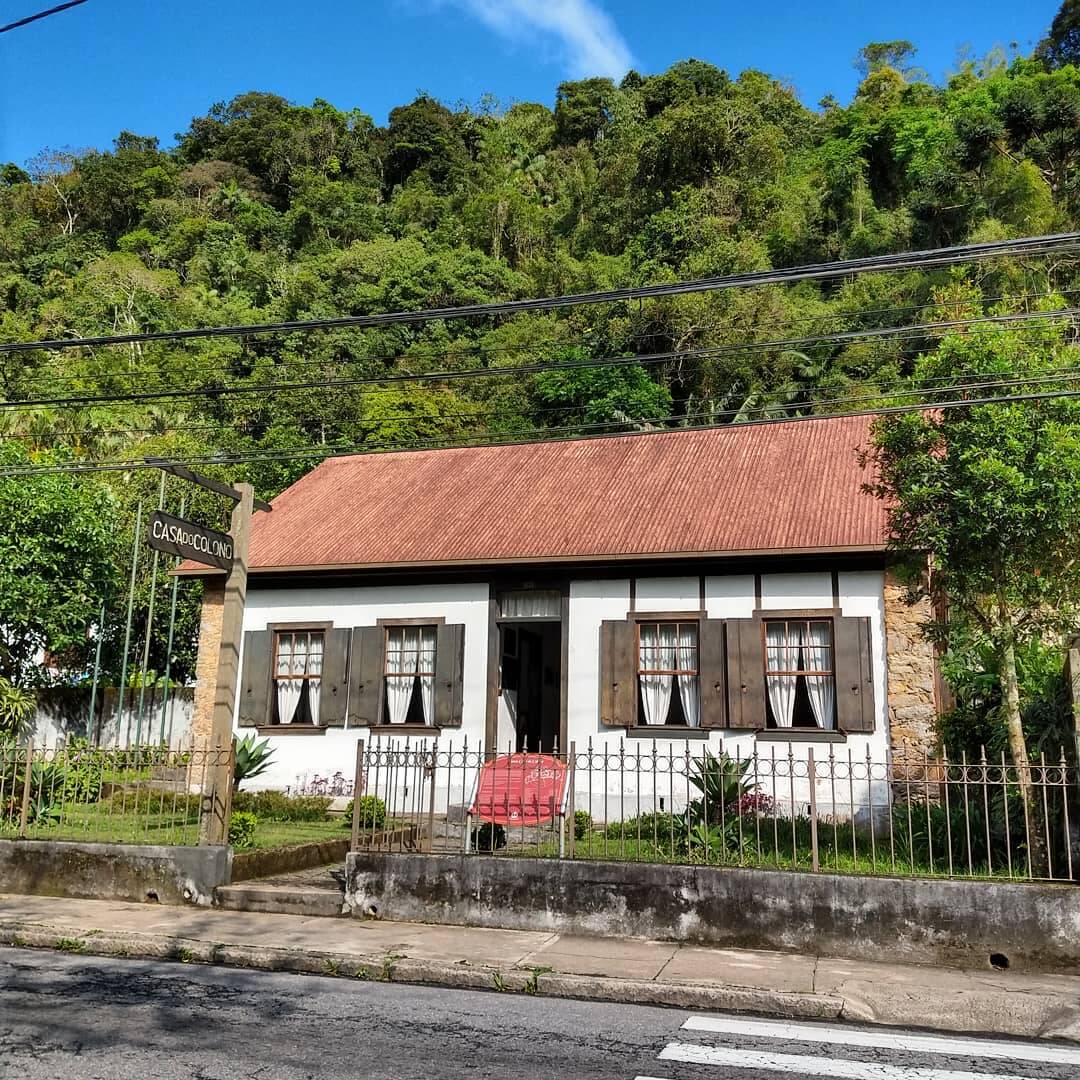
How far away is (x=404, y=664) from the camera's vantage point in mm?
16391

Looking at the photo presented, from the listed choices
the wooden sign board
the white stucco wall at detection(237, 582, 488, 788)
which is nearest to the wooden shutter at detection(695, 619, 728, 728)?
the white stucco wall at detection(237, 582, 488, 788)

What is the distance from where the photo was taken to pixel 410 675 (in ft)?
53.5

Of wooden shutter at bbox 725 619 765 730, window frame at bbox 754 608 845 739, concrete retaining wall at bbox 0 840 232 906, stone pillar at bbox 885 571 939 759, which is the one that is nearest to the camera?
concrete retaining wall at bbox 0 840 232 906

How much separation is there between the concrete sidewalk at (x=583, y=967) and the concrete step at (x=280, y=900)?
0.81ft

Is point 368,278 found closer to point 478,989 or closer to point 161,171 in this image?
point 161,171

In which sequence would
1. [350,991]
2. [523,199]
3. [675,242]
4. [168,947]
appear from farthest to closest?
[523,199], [675,242], [168,947], [350,991]

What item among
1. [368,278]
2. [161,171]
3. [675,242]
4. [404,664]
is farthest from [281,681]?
[161,171]

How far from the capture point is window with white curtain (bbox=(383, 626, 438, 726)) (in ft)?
53.2

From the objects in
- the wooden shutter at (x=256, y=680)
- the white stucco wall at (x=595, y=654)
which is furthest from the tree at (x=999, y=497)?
the wooden shutter at (x=256, y=680)

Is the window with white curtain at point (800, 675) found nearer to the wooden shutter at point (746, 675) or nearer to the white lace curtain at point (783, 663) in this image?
the white lace curtain at point (783, 663)

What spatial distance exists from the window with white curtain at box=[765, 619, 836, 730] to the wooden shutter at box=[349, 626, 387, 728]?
607 centimetres

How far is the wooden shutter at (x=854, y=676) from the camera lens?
45.1ft

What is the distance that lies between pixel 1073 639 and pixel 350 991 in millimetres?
6628

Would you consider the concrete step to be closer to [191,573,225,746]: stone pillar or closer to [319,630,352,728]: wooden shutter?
[319,630,352,728]: wooden shutter
